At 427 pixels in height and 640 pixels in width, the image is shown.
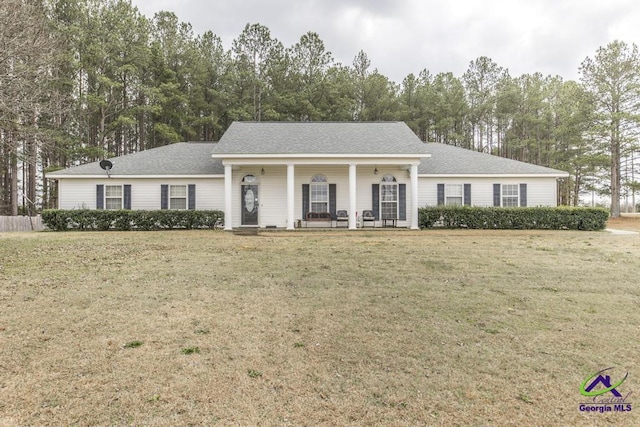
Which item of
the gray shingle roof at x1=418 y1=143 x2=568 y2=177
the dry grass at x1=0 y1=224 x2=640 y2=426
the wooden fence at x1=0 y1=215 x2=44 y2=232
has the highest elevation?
the gray shingle roof at x1=418 y1=143 x2=568 y2=177

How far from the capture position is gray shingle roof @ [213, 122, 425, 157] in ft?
51.2

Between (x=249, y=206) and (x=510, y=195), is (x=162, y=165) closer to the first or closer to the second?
(x=249, y=206)

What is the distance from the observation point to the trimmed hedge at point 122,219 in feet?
48.5

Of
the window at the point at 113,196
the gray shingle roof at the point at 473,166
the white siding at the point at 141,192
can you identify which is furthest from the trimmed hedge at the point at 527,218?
the window at the point at 113,196

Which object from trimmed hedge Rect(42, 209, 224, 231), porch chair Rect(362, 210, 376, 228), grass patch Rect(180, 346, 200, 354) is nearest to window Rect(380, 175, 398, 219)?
porch chair Rect(362, 210, 376, 228)

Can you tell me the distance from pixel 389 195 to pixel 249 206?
276 inches

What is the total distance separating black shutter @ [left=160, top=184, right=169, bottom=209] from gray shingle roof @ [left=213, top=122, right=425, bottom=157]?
10.9ft

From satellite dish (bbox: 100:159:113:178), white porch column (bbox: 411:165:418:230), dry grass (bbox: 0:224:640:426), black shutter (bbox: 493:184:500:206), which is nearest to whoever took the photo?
dry grass (bbox: 0:224:640:426)

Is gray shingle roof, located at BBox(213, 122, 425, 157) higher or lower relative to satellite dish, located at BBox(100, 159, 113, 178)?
higher

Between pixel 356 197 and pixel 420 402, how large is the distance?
1444 centimetres

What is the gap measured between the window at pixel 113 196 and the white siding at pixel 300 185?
5638 millimetres

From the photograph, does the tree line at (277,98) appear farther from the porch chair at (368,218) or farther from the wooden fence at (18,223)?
the porch chair at (368,218)

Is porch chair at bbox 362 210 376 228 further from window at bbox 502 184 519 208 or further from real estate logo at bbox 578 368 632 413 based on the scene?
real estate logo at bbox 578 368 632 413

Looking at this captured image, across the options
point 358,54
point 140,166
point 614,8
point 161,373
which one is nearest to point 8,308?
point 161,373
